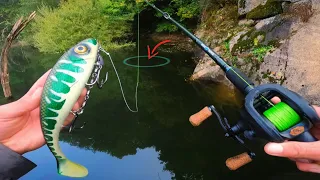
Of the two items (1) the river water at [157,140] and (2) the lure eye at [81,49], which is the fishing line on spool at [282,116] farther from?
(1) the river water at [157,140]

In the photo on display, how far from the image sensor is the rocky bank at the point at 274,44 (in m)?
5.41

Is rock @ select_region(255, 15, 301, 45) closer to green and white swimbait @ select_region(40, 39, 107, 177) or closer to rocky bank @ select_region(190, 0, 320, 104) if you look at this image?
rocky bank @ select_region(190, 0, 320, 104)

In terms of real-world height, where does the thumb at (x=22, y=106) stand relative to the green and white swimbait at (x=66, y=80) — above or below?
below

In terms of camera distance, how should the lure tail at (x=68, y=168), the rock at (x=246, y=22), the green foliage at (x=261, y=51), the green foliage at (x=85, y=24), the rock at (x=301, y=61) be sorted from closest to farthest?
the lure tail at (x=68, y=168) → the rock at (x=301, y=61) → the green foliage at (x=261, y=51) → the rock at (x=246, y=22) → the green foliage at (x=85, y=24)

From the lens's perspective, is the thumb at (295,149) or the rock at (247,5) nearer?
the thumb at (295,149)

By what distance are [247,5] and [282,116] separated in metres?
6.72

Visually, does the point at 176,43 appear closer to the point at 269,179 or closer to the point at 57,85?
the point at 269,179

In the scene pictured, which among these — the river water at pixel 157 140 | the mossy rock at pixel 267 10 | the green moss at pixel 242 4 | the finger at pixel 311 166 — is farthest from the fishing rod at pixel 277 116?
the green moss at pixel 242 4

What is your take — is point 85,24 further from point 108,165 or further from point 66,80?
point 66,80

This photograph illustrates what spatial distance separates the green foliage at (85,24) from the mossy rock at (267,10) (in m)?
6.49

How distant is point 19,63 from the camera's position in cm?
1262

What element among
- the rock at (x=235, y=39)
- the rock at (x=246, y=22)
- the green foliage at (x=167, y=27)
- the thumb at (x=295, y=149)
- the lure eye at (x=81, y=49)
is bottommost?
the green foliage at (x=167, y=27)

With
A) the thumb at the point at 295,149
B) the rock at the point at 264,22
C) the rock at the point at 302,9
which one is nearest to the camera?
the thumb at the point at 295,149

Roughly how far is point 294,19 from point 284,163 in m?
3.23
